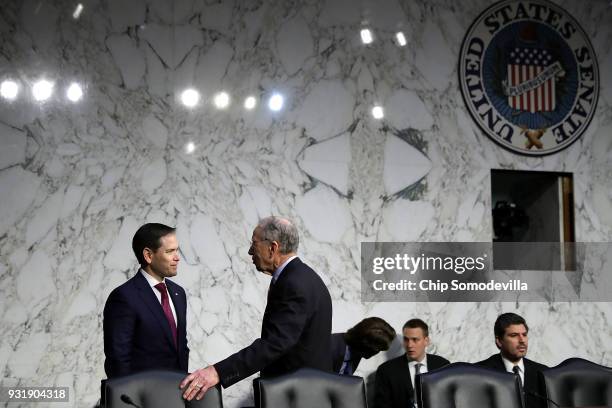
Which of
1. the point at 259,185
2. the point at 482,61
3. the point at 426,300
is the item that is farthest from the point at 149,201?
the point at 482,61

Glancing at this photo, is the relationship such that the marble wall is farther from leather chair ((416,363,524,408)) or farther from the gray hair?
leather chair ((416,363,524,408))

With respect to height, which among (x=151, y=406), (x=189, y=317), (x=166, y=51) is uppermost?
(x=166, y=51)

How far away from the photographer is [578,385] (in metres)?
4.15

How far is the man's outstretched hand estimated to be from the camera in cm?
356

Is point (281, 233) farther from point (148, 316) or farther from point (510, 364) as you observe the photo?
point (510, 364)

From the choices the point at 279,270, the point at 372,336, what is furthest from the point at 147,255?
the point at 372,336

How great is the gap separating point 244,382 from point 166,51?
2.34 metres

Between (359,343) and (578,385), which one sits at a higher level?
(359,343)

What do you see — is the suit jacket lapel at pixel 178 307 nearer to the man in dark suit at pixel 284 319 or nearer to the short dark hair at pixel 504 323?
the man in dark suit at pixel 284 319

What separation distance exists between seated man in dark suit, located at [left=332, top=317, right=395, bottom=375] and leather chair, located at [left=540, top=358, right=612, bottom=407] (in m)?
1.43

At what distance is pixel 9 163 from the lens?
17.9 feet

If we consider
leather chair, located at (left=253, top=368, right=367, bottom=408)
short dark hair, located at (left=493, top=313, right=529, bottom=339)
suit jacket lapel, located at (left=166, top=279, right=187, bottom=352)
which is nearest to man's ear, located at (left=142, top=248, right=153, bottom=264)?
suit jacket lapel, located at (left=166, top=279, right=187, bottom=352)

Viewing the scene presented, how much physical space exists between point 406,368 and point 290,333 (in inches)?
87.6

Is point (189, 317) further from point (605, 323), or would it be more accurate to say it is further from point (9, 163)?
point (605, 323)
